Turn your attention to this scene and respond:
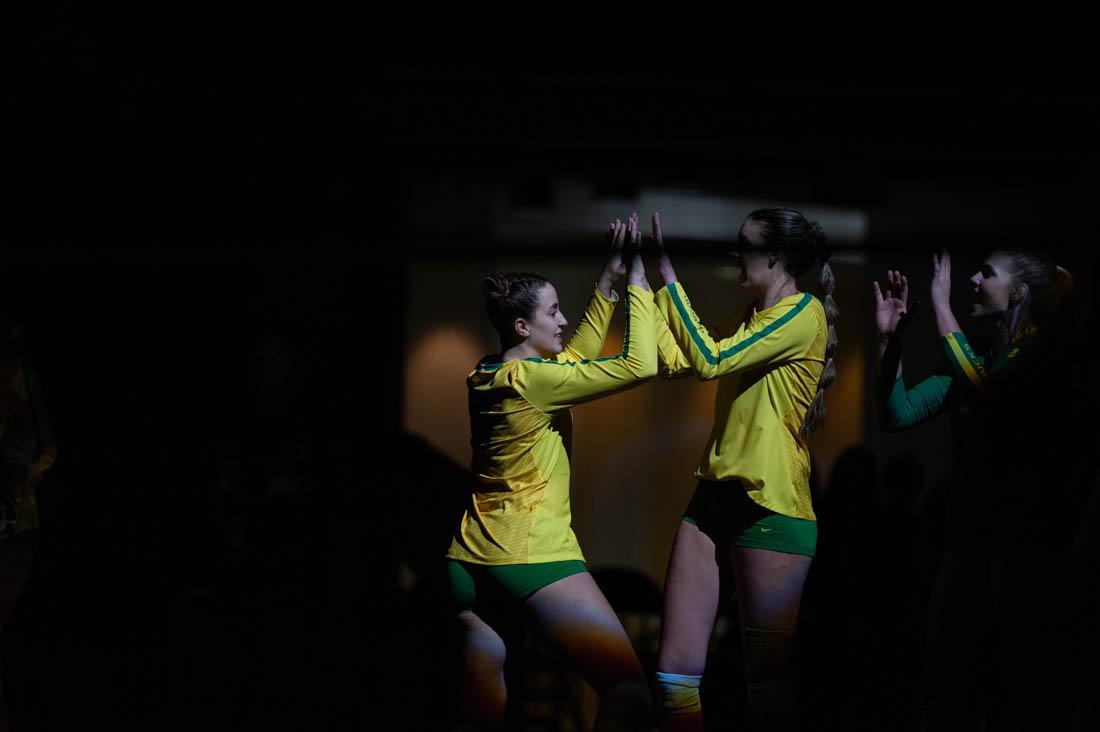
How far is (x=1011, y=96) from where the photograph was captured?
480cm

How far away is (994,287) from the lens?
378cm

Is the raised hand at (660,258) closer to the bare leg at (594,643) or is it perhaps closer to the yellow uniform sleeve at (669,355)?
the yellow uniform sleeve at (669,355)

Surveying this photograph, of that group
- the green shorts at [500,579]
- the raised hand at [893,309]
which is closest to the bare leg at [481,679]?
the green shorts at [500,579]

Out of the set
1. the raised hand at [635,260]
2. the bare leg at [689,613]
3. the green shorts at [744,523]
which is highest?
the raised hand at [635,260]

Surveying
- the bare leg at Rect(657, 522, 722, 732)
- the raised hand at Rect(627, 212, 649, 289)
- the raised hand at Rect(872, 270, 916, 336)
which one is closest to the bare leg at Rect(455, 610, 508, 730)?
Result: the bare leg at Rect(657, 522, 722, 732)

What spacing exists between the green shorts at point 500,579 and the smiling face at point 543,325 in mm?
602

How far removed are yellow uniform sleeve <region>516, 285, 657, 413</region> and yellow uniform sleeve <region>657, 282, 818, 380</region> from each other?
7 cm

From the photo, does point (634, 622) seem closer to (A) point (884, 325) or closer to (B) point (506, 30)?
(A) point (884, 325)

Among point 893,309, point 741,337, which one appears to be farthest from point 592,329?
point 893,309

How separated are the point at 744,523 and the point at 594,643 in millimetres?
518

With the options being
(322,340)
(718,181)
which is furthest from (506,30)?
(322,340)

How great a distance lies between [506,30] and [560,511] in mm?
1965

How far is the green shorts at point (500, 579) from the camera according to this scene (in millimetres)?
3730

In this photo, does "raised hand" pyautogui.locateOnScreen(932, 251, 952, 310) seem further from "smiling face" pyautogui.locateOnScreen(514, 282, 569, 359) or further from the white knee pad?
the white knee pad
